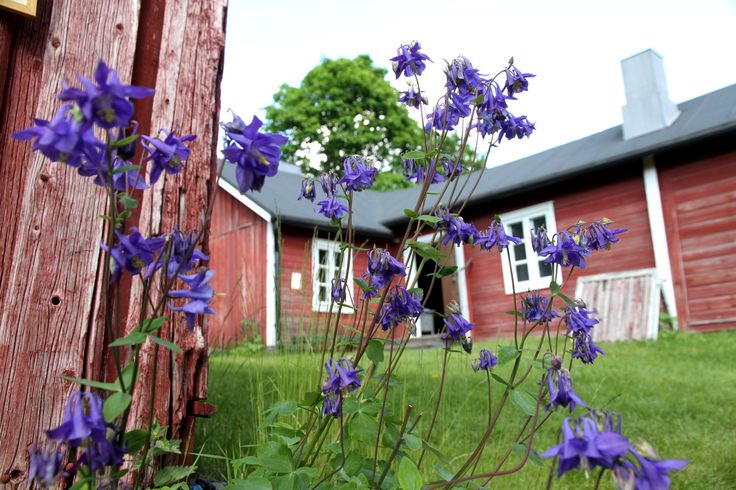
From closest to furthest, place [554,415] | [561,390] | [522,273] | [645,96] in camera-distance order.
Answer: [561,390] → [554,415] → [645,96] → [522,273]

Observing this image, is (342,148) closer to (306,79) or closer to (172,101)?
(306,79)

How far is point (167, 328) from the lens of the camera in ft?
8.24

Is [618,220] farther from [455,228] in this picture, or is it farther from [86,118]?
[86,118]

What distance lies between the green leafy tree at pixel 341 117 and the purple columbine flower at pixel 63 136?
27.2 m

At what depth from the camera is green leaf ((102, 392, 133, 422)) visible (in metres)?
0.96

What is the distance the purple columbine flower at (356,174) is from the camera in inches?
72.0

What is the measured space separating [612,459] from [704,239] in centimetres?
1145

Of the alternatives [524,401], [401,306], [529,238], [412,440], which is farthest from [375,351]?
[529,238]

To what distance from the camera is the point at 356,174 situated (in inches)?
72.3

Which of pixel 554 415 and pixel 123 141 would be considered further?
pixel 554 415

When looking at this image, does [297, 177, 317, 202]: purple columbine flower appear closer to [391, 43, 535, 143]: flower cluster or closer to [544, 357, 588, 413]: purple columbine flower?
[391, 43, 535, 143]: flower cluster

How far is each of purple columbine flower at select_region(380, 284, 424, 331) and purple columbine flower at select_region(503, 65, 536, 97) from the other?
0.78m

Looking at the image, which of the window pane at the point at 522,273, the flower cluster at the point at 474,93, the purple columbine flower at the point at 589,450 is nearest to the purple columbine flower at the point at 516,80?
the flower cluster at the point at 474,93

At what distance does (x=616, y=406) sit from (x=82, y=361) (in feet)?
14.0
